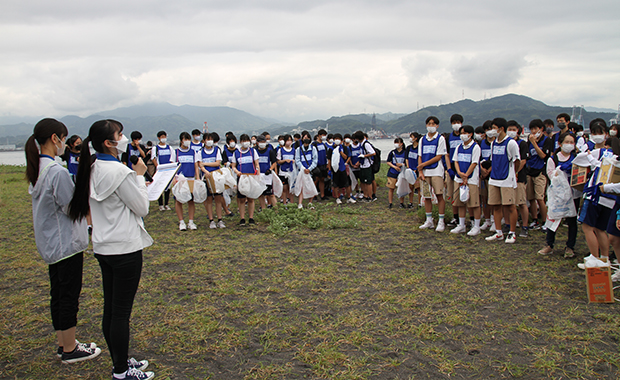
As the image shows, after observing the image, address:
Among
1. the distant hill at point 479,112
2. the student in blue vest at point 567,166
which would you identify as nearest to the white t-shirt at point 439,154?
the student in blue vest at point 567,166

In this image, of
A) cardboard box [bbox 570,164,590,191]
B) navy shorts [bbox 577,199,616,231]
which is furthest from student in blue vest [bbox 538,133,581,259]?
navy shorts [bbox 577,199,616,231]

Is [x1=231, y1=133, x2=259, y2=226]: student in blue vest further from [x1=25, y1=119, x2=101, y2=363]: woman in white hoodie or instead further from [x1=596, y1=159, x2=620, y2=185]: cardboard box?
[x1=596, y1=159, x2=620, y2=185]: cardboard box

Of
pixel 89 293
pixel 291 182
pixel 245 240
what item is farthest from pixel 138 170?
pixel 291 182

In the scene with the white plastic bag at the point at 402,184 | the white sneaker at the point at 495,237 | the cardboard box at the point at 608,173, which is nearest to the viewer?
the cardboard box at the point at 608,173

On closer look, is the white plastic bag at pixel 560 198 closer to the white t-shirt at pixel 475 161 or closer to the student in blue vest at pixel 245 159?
the white t-shirt at pixel 475 161

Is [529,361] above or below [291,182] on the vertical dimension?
below

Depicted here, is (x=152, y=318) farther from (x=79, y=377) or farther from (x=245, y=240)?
(x=245, y=240)

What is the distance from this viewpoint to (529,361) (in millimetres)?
3148

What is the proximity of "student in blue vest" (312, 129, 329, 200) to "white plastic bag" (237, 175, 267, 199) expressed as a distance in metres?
3.50

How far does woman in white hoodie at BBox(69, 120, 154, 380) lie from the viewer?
271 cm

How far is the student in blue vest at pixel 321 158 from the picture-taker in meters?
11.8

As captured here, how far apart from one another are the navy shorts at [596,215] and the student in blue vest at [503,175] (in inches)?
67.0

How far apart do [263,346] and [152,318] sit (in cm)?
143

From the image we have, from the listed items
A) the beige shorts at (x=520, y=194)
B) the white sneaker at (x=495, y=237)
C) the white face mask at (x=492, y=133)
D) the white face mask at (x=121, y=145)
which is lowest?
the white sneaker at (x=495, y=237)
